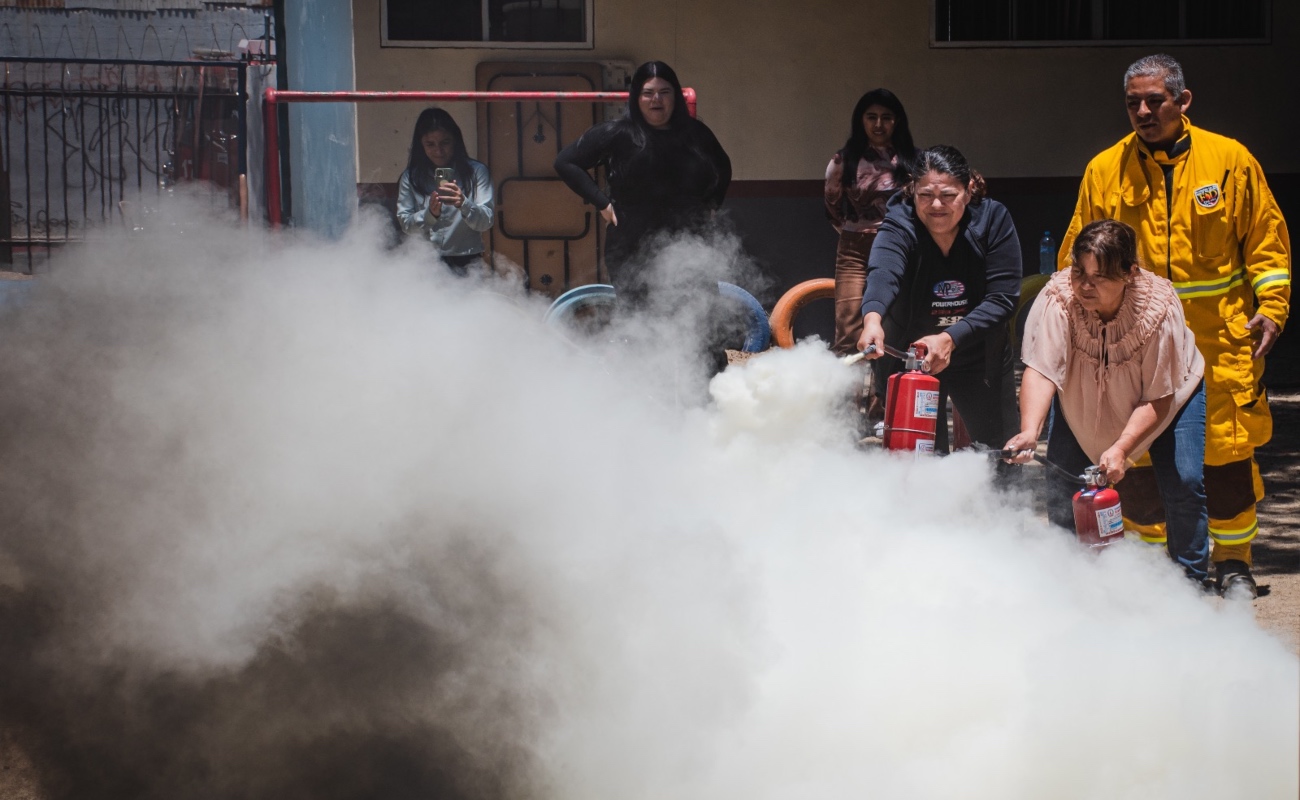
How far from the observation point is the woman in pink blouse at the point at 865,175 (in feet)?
24.1

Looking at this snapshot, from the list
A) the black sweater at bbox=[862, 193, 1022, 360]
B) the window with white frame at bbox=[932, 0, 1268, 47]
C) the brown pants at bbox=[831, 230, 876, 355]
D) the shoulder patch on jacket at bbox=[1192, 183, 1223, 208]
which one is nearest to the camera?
the shoulder patch on jacket at bbox=[1192, 183, 1223, 208]

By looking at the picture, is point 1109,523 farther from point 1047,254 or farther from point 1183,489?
point 1047,254

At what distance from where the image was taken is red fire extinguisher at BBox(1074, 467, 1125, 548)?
13.8 feet

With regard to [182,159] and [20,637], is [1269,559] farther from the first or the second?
[182,159]

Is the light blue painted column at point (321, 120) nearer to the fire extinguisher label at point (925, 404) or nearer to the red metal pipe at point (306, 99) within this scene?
the red metal pipe at point (306, 99)

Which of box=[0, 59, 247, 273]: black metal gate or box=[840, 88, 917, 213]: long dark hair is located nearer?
box=[840, 88, 917, 213]: long dark hair

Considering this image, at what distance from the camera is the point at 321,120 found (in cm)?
907

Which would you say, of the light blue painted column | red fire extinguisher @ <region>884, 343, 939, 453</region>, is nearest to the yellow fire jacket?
red fire extinguisher @ <region>884, 343, 939, 453</region>

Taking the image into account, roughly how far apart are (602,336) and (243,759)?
257 centimetres

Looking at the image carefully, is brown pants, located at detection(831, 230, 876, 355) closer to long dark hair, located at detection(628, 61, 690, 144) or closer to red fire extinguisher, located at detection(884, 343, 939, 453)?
long dark hair, located at detection(628, 61, 690, 144)

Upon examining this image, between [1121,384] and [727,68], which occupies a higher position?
[727,68]

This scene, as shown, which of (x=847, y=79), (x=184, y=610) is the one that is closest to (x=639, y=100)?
(x=184, y=610)

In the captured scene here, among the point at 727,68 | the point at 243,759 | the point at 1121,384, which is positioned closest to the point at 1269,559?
the point at 1121,384

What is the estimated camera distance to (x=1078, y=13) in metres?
11.5
